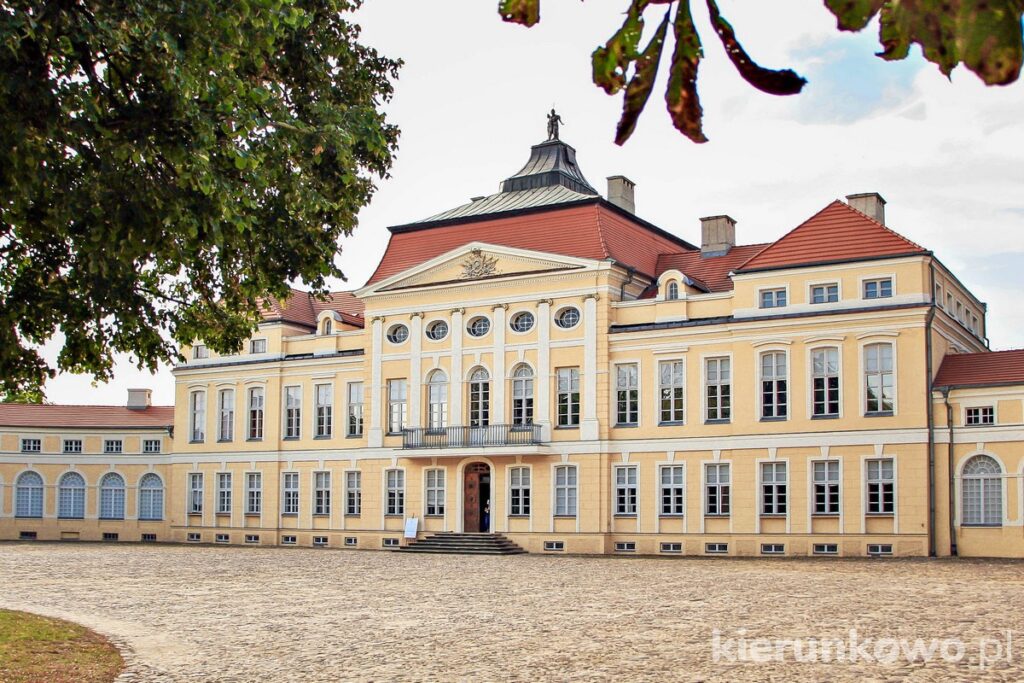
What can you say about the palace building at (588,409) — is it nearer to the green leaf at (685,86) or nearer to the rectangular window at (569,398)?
the rectangular window at (569,398)

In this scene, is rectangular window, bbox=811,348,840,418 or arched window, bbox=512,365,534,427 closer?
rectangular window, bbox=811,348,840,418

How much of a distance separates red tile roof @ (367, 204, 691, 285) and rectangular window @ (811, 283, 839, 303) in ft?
21.4

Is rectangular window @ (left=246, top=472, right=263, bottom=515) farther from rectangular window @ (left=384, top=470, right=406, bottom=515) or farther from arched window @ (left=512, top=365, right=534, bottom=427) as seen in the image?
arched window @ (left=512, top=365, right=534, bottom=427)

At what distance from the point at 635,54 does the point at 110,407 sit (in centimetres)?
5302

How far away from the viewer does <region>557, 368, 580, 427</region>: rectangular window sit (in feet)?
129

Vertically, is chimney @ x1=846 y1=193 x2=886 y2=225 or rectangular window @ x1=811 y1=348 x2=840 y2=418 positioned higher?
chimney @ x1=846 y1=193 x2=886 y2=225

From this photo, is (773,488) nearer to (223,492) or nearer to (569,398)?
(569,398)

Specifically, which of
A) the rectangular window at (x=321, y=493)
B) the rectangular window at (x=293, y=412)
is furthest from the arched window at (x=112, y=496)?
the rectangular window at (x=321, y=493)

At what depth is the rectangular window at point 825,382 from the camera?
35.4 m

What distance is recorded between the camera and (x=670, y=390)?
38.2 meters

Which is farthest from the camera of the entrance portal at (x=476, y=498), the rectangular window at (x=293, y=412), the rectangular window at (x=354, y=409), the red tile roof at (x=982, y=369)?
the rectangular window at (x=293, y=412)

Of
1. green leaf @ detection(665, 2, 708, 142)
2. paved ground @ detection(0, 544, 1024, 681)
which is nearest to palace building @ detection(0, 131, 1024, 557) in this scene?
paved ground @ detection(0, 544, 1024, 681)

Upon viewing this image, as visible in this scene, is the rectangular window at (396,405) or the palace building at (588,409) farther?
the rectangular window at (396,405)

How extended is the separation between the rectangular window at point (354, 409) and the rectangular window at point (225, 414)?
5591 millimetres
